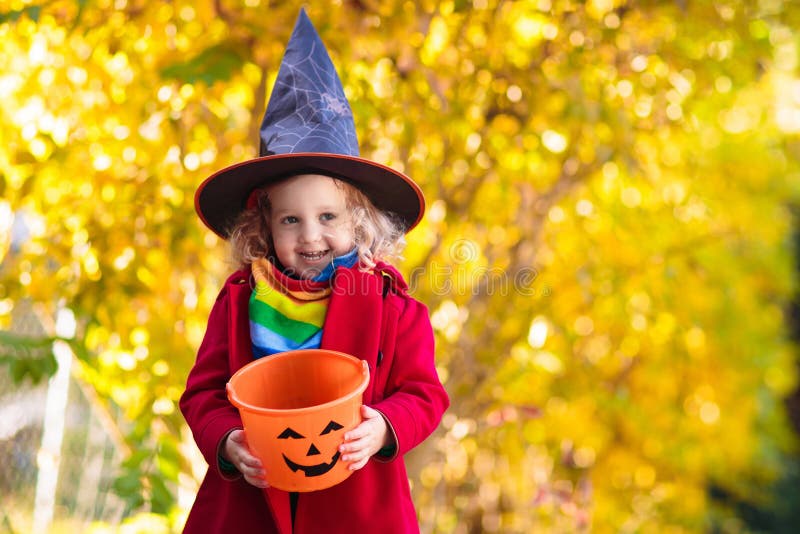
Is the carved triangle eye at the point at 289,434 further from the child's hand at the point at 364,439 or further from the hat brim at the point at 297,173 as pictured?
the hat brim at the point at 297,173

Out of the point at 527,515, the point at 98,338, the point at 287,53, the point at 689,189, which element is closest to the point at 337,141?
the point at 287,53

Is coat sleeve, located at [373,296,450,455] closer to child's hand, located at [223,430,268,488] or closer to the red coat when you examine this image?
the red coat

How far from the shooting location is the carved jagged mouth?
131cm

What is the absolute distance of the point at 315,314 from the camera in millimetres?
1574

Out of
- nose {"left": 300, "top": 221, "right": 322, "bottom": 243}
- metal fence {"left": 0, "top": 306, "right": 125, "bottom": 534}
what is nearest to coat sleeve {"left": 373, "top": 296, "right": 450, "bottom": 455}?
nose {"left": 300, "top": 221, "right": 322, "bottom": 243}

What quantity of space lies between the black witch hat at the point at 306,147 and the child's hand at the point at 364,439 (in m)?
0.48

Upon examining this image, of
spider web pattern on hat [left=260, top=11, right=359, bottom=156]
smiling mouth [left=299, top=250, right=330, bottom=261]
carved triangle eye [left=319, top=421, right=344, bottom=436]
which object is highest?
spider web pattern on hat [left=260, top=11, right=359, bottom=156]

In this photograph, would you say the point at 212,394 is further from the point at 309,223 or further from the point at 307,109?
the point at 307,109

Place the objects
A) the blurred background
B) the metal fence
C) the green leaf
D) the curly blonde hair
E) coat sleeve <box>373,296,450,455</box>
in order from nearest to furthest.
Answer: coat sleeve <box>373,296,450,455</box>, the curly blonde hair, the green leaf, the blurred background, the metal fence

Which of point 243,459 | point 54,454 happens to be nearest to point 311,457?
point 243,459

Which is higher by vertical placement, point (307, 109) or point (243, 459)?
point (307, 109)

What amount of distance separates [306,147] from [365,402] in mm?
483

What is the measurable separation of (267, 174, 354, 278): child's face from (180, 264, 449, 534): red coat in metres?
0.06

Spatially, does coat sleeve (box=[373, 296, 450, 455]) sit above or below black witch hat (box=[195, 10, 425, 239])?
below
